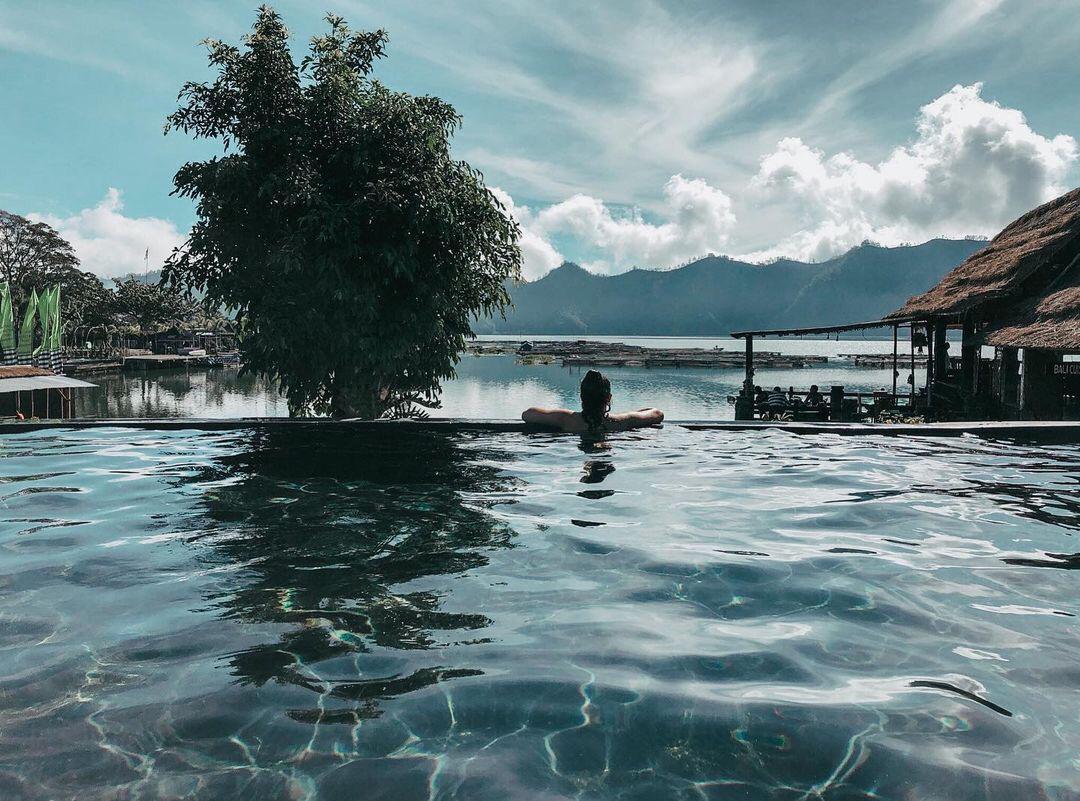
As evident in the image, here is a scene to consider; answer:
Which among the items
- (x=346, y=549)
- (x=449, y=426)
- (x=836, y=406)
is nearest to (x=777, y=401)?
(x=836, y=406)

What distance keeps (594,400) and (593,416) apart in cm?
29

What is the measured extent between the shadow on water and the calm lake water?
25333 millimetres

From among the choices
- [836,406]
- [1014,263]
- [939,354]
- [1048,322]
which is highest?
[1014,263]

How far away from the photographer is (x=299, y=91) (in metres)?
13.0

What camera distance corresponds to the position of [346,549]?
5258mm

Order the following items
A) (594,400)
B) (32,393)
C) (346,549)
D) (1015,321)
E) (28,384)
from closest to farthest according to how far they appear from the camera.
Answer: (346,549) → (594,400) → (1015,321) → (28,384) → (32,393)

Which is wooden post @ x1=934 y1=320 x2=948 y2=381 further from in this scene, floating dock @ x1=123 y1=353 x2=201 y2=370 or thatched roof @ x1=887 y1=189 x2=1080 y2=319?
floating dock @ x1=123 y1=353 x2=201 y2=370

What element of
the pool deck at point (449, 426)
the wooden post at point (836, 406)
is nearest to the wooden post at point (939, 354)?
the wooden post at point (836, 406)

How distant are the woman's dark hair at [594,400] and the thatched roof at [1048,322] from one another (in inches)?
438

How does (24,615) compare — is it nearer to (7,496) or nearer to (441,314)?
(7,496)

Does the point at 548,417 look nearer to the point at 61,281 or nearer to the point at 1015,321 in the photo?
the point at 1015,321

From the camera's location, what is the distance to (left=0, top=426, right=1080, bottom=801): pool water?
2.53m

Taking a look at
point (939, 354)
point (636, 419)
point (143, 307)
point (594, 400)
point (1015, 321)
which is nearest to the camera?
point (594, 400)

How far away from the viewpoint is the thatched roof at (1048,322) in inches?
610
